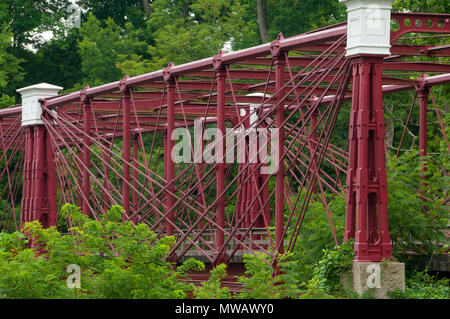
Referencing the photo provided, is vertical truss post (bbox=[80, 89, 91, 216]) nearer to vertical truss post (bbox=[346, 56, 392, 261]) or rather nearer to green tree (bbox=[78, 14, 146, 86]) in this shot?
vertical truss post (bbox=[346, 56, 392, 261])

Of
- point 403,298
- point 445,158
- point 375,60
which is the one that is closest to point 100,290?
point 403,298

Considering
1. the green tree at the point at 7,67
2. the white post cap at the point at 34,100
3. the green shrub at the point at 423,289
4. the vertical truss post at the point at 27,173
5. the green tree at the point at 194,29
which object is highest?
the green tree at the point at 194,29

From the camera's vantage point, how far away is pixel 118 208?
25281mm

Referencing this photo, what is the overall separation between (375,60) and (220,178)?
8796 millimetres

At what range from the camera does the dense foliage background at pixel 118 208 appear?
22.7 metres

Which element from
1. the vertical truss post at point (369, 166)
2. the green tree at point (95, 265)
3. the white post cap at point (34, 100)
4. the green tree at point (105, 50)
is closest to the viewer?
the green tree at point (95, 265)

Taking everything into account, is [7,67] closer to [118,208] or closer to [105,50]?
[105,50]

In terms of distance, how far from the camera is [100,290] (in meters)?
22.7

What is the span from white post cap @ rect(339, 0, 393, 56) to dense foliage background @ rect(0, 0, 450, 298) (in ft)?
13.1

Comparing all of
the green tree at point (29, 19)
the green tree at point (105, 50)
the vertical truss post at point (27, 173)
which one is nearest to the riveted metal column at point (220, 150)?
the vertical truss post at point (27, 173)

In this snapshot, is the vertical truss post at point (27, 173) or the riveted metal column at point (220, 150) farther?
the vertical truss post at point (27, 173)

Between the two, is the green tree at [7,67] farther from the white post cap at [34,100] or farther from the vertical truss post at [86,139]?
the vertical truss post at [86,139]

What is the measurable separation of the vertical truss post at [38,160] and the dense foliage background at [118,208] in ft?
22.4

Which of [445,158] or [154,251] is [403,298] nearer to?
[154,251]
